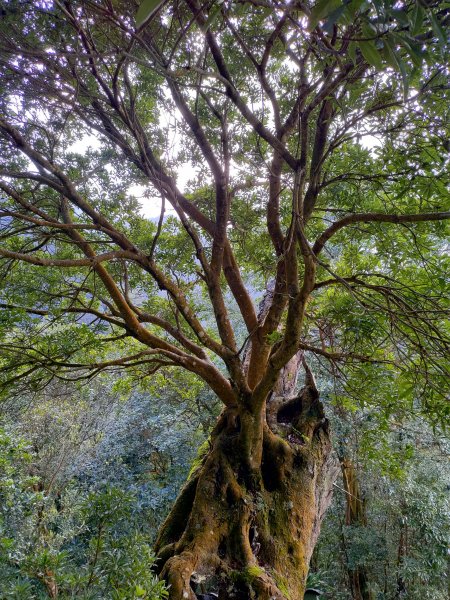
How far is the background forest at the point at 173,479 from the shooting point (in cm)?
476

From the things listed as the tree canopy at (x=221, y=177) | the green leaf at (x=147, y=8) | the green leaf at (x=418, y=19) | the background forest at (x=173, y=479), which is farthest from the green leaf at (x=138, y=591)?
the background forest at (x=173, y=479)

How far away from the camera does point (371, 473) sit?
19.7 ft

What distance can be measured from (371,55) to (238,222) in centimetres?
303

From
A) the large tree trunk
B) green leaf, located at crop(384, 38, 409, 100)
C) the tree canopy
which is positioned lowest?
the large tree trunk

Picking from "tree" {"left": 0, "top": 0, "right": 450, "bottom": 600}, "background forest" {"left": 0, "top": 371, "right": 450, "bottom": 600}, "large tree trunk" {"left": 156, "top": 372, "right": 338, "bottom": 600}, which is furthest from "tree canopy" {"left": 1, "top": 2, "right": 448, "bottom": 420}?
"background forest" {"left": 0, "top": 371, "right": 450, "bottom": 600}

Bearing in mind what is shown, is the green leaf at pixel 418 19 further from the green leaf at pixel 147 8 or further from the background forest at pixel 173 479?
the background forest at pixel 173 479

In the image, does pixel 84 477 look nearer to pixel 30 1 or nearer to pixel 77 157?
pixel 77 157

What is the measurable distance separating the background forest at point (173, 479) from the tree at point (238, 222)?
96cm

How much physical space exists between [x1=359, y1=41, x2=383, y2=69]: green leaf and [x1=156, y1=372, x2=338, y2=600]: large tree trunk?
2.42 metres

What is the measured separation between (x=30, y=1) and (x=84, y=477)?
24.3 ft

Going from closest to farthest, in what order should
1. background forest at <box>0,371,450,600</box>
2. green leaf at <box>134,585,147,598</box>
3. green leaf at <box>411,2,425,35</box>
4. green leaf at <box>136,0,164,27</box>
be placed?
green leaf at <box>136,0,164,27</box>
green leaf at <box>411,2,425,35</box>
green leaf at <box>134,585,147,598</box>
background forest at <box>0,371,450,600</box>

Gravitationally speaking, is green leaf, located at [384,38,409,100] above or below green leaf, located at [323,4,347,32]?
above

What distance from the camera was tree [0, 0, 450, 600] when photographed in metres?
1.98

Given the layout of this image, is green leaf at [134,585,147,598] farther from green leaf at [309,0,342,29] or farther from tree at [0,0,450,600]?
green leaf at [309,0,342,29]
